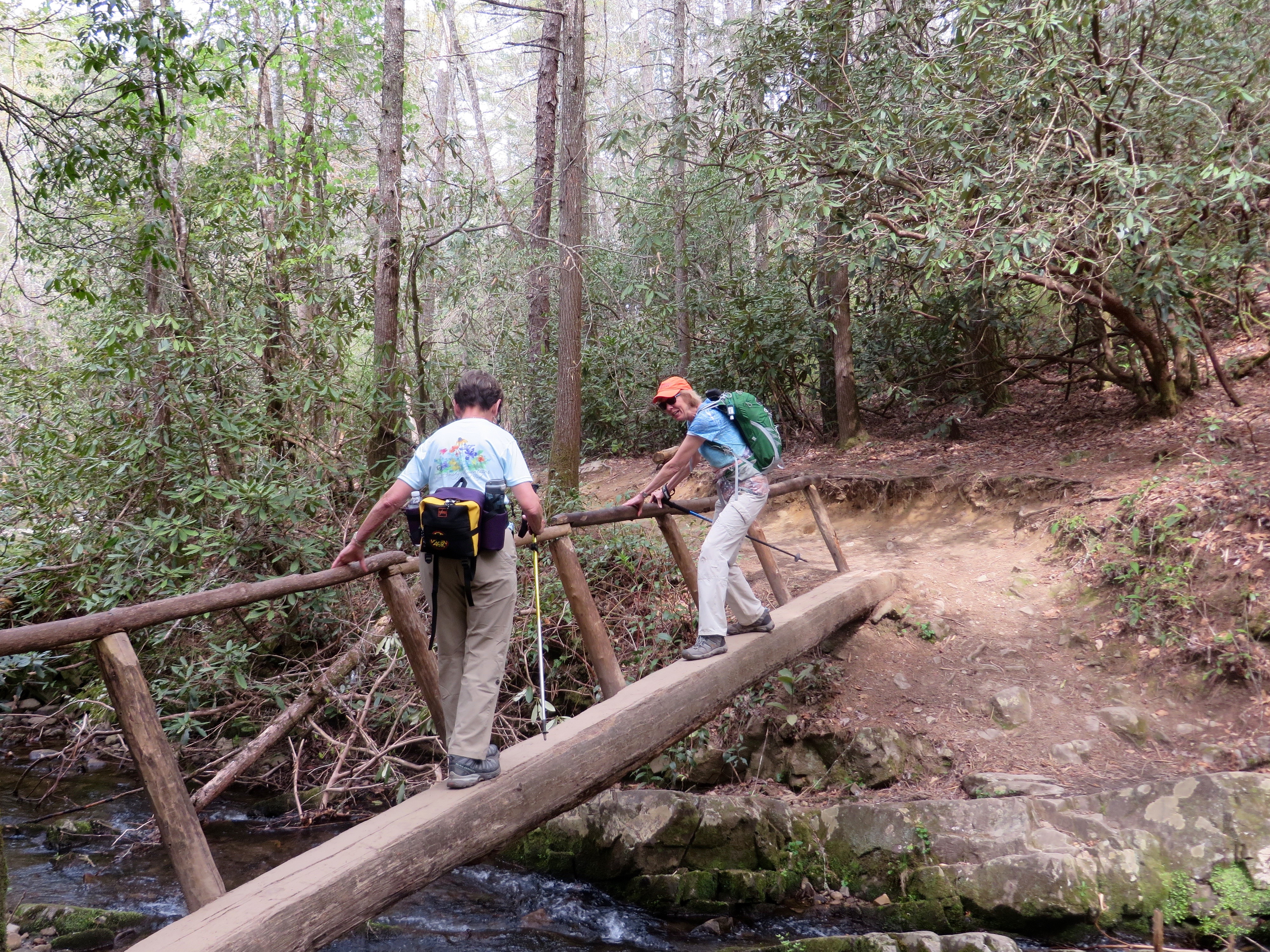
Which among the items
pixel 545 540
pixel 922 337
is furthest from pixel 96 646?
pixel 922 337

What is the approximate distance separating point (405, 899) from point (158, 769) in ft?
7.15

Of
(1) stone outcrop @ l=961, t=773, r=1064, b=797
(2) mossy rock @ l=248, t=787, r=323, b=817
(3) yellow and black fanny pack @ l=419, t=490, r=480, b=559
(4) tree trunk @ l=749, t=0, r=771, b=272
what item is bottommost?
(2) mossy rock @ l=248, t=787, r=323, b=817

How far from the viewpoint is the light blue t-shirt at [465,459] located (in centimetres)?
353

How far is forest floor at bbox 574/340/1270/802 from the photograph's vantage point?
5.87 meters

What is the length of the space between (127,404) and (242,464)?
3.66ft

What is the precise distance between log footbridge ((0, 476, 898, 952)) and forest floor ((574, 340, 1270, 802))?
1.70 metres

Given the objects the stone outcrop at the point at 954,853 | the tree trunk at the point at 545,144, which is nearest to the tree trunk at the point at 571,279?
the tree trunk at the point at 545,144

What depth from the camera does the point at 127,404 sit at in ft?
25.3

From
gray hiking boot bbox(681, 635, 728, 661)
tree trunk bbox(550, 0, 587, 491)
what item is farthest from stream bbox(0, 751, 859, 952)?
tree trunk bbox(550, 0, 587, 491)

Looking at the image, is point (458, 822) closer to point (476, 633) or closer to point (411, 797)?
point (476, 633)

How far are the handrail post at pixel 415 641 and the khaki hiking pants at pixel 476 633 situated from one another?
19cm

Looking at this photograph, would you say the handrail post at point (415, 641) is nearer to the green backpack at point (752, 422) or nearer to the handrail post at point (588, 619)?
the handrail post at point (588, 619)

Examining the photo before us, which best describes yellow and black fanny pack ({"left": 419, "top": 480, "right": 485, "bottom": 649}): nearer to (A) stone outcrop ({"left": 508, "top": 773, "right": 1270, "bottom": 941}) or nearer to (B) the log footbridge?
(B) the log footbridge

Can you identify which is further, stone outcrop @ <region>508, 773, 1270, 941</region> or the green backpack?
the green backpack
